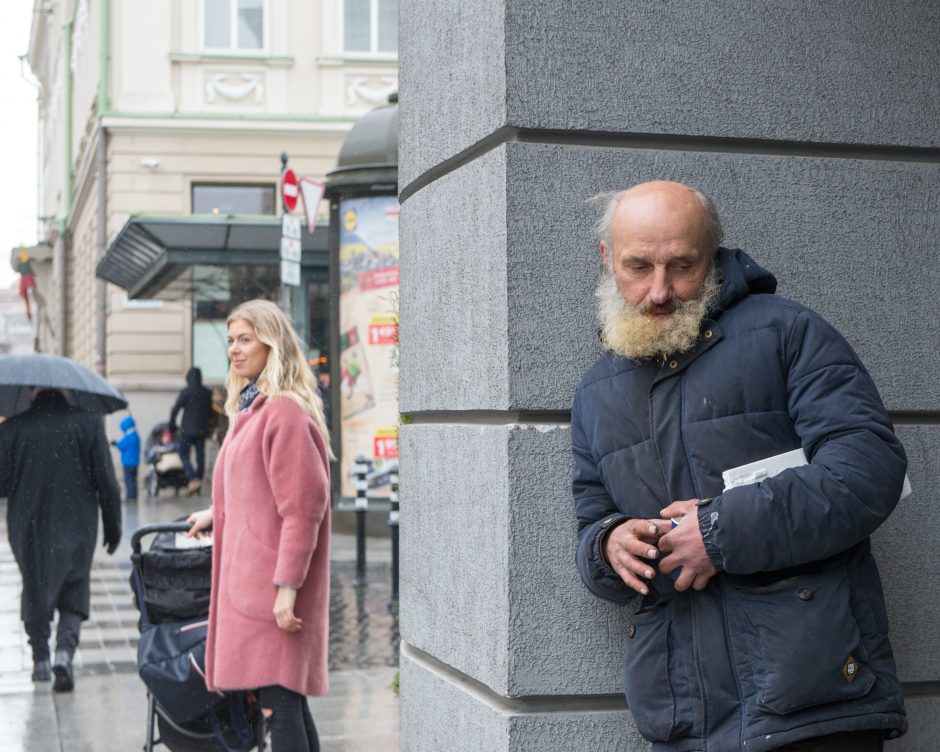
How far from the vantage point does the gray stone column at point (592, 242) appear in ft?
10.4

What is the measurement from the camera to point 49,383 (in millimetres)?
8312

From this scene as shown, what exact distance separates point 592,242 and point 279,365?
2251mm

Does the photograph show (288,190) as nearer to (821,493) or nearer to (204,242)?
(204,242)

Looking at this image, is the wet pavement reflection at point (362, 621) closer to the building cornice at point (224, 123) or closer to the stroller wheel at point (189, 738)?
the stroller wheel at point (189, 738)

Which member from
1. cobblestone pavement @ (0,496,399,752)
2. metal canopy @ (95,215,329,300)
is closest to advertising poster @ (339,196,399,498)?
cobblestone pavement @ (0,496,399,752)

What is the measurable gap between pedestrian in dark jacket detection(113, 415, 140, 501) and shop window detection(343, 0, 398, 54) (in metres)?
8.60

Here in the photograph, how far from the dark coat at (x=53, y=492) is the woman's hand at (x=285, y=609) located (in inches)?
154

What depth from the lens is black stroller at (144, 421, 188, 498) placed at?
23062 mm

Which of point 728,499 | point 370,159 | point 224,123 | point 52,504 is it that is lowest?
point 52,504

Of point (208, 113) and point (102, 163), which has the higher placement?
point (208, 113)

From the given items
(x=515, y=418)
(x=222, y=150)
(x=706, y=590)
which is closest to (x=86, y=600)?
(x=515, y=418)

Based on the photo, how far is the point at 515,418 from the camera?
126 inches

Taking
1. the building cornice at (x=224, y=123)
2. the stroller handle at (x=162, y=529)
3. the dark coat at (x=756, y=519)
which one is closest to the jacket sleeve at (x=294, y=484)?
the stroller handle at (x=162, y=529)

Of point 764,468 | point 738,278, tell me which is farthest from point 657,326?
point 764,468
